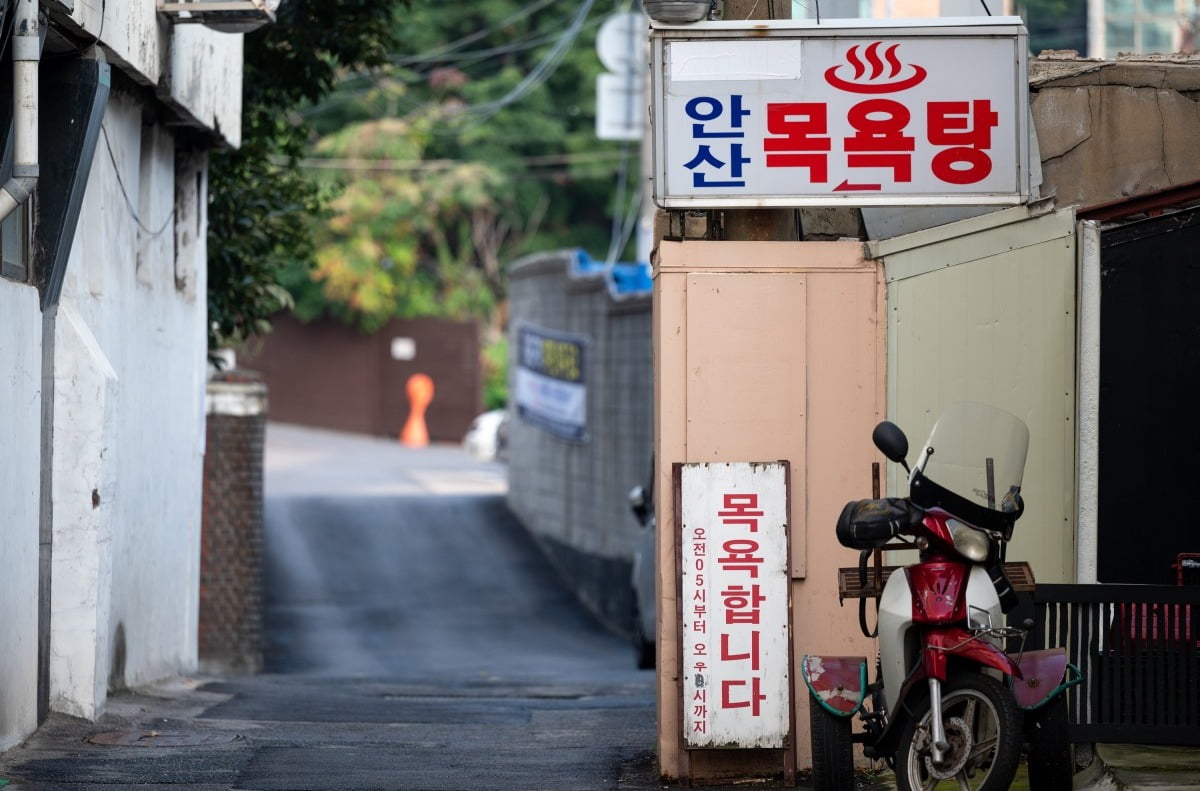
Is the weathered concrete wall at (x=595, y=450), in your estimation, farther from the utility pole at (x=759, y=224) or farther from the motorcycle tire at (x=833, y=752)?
the motorcycle tire at (x=833, y=752)

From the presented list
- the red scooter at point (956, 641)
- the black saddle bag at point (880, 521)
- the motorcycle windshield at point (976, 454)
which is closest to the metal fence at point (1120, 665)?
the red scooter at point (956, 641)

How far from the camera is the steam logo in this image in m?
7.77

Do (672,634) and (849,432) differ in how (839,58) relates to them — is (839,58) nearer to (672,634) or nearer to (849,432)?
(849,432)

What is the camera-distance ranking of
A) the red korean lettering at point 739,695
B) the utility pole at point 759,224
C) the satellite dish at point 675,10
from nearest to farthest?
the red korean lettering at point 739,695, the satellite dish at point 675,10, the utility pole at point 759,224

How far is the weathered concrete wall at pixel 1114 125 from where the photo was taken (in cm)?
833

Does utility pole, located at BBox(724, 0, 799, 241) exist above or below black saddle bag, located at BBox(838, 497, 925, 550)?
above

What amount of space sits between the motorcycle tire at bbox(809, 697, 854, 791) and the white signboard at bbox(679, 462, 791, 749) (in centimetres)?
83

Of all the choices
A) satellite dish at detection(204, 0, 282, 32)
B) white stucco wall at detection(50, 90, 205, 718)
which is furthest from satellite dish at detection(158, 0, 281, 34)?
white stucco wall at detection(50, 90, 205, 718)

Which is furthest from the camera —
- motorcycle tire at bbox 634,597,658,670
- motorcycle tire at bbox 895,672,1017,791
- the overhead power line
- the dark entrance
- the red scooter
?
the overhead power line

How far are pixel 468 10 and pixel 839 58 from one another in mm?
31758

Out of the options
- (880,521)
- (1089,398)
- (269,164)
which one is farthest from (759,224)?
(269,164)

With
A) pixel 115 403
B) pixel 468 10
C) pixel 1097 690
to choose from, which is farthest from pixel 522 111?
pixel 1097 690

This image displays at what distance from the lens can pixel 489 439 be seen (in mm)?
36906

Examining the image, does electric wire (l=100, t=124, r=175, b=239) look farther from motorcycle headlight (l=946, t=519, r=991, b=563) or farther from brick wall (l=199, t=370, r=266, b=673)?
motorcycle headlight (l=946, t=519, r=991, b=563)
